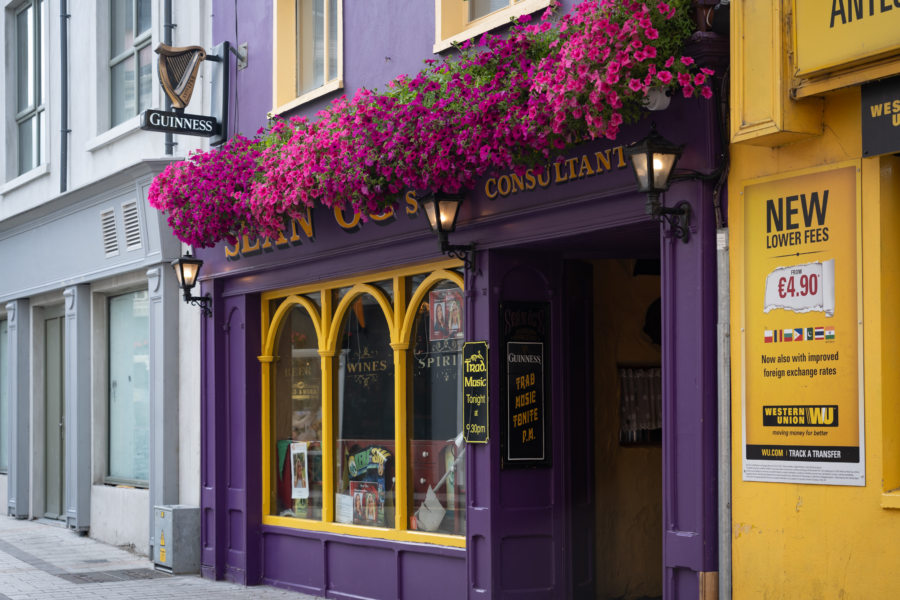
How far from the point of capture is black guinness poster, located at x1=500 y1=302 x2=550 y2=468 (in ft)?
28.5

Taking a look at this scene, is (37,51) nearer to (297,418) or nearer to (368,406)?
(297,418)

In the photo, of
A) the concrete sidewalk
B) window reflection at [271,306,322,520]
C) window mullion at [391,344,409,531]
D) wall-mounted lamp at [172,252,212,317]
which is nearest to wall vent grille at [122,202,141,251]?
wall-mounted lamp at [172,252,212,317]

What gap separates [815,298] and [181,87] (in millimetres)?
7718

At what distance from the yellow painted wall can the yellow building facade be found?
9.37 feet

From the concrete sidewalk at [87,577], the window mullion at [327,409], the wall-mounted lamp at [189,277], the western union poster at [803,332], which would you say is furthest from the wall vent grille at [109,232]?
→ the western union poster at [803,332]

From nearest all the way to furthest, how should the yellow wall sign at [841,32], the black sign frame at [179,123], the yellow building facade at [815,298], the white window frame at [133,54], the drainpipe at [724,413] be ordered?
1. the yellow wall sign at [841,32]
2. the yellow building facade at [815,298]
3. the drainpipe at [724,413]
4. the black sign frame at [179,123]
5. the white window frame at [133,54]

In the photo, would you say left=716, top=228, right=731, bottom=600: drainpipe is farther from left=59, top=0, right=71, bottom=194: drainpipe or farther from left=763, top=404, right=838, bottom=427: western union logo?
left=59, top=0, right=71, bottom=194: drainpipe

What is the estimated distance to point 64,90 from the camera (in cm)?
1571

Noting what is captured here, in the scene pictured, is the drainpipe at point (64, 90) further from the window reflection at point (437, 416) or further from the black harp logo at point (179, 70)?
A: the window reflection at point (437, 416)

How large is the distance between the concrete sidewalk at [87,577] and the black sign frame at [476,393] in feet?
9.41

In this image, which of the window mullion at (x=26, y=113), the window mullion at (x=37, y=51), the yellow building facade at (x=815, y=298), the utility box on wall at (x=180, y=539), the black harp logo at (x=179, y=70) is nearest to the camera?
the yellow building facade at (x=815, y=298)

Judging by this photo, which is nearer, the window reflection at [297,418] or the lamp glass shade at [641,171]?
the lamp glass shade at [641,171]

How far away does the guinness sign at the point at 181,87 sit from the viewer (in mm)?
11719

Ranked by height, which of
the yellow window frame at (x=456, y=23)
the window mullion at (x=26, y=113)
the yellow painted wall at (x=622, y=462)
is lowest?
the yellow painted wall at (x=622, y=462)
